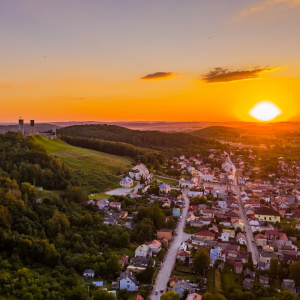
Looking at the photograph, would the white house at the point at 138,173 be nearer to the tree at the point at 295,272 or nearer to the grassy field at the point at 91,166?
the grassy field at the point at 91,166

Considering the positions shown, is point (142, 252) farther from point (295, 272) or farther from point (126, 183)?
point (126, 183)

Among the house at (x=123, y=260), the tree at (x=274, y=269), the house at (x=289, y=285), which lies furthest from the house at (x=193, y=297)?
the house at (x=289, y=285)

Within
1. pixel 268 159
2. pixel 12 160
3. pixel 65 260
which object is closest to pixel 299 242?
pixel 65 260

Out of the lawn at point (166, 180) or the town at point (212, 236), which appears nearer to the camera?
the town at point (212, 236)

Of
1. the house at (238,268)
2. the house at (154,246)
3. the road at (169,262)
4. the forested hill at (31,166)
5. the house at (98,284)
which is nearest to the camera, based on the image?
the house at (98,284)

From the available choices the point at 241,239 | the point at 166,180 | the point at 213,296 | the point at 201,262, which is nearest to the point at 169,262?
the point at 201,262

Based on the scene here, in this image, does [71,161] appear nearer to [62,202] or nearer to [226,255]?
[62,202]
